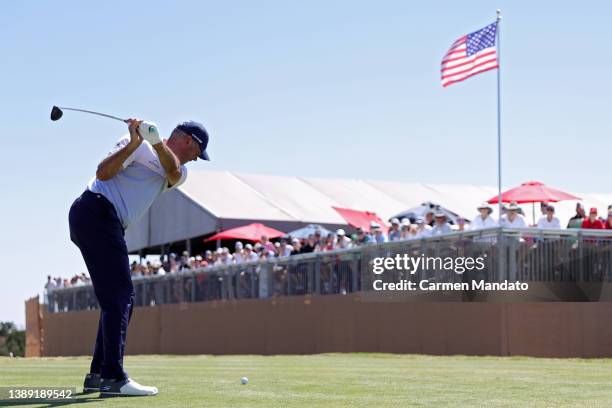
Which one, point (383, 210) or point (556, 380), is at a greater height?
point (383, 210)

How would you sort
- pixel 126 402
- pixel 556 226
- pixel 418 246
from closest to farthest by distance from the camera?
pixel 126 402 < pixel 556 226 < pixel 418 246

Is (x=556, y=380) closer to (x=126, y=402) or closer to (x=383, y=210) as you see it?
(x=126, y=402)

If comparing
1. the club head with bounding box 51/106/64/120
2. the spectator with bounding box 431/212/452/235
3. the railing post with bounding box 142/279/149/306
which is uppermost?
the club head with bounding box 51/106/64/120

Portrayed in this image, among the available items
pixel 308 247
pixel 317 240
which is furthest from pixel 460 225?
pixel 317 240

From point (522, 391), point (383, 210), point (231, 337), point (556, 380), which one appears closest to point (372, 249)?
point (231, 337)

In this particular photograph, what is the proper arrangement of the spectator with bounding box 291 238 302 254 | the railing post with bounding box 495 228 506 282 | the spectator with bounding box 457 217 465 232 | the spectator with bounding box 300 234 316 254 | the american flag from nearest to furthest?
the railing post with bounding box 495 228 506 282
the spectator with bounding box 457 217 465 232
the american flag
the spectator with bounding box 300 234 316 254
the spectator with bounding box 291 238 302 254

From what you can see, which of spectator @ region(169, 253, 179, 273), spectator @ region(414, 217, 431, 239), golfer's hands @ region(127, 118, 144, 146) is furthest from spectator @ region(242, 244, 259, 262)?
golfer's hands @ region(127, 118, 144, 146)

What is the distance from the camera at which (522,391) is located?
24.1 ft

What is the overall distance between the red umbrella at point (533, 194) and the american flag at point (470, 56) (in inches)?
104

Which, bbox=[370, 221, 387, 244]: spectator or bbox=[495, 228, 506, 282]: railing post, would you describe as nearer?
bbox=[495, 228, 506, 282]: railing post

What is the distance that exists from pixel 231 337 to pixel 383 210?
11960 mm

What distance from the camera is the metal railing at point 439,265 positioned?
717 inches

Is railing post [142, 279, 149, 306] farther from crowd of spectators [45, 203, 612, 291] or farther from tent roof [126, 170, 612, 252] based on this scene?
tent roof [126, 170, 612, 252]

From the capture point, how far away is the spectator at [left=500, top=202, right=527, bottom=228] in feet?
59.7
